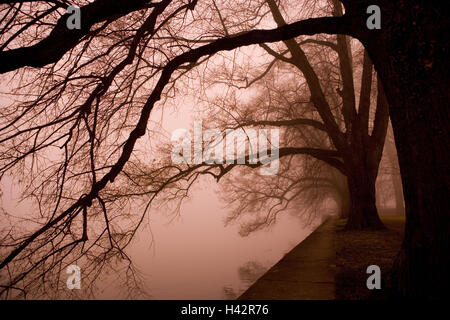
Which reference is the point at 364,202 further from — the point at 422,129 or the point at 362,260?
the point at 422,129

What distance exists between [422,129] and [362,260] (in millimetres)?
2702

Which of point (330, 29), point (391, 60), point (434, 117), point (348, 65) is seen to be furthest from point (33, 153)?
point (348, 65)

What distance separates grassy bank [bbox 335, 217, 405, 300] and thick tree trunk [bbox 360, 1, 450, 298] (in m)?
0.48

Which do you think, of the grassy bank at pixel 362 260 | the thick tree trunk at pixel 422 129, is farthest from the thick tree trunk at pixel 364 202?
the thick tree trunk at pixel 422 129

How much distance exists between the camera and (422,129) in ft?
7.93

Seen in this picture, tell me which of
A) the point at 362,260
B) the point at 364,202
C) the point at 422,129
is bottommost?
the point at 362,260

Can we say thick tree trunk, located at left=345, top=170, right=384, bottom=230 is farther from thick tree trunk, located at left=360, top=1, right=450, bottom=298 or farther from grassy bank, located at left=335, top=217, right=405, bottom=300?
thick tree trunk, located at left=360, top=1, right=450, bottom=298

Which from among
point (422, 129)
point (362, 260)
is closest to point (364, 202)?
point (362, 260)

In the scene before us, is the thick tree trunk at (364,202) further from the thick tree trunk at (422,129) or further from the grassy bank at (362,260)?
the thick tree trunk at (422,129)
